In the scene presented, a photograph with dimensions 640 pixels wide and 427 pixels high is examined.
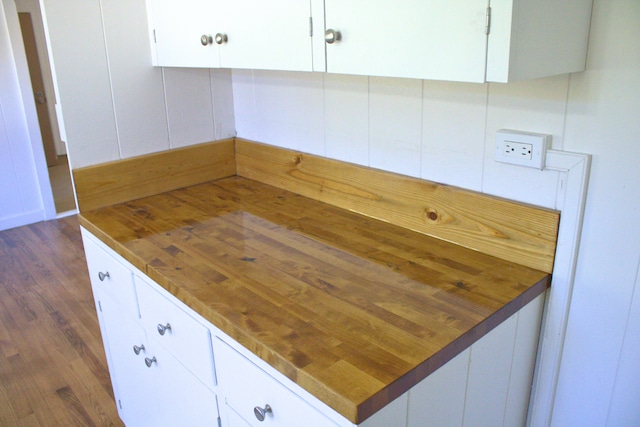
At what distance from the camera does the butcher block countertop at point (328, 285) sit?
0.91 meters

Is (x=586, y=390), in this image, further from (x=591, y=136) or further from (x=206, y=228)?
(x=206, y=228)

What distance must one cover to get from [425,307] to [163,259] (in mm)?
699

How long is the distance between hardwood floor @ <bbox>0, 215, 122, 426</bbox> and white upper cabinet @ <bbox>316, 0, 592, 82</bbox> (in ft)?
5.82

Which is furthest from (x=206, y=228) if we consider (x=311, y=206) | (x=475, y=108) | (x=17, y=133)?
(x=17, y=133)

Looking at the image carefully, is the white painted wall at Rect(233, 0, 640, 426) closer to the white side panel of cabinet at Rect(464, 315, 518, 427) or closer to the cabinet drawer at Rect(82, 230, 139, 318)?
the white side panel of cabinet at Rect(464, 315, 518, 427)

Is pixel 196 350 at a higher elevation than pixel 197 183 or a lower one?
lower

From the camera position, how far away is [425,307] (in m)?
1.08

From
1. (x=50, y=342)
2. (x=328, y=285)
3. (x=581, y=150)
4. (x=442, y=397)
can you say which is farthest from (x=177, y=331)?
(x=50, y=342)

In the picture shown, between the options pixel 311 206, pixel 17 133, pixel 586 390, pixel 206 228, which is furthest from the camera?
pixel 17 133

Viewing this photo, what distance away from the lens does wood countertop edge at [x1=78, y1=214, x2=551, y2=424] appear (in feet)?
2.73

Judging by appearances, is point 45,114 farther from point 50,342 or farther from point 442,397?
point 442,397

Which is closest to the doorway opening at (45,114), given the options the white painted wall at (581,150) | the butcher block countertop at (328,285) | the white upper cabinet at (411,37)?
the butcher block countertop at (328,285)

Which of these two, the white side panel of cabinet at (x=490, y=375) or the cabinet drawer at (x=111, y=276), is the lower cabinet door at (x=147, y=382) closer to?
the cabinet drawer at (x=111, y=276)

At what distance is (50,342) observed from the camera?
263 cm
